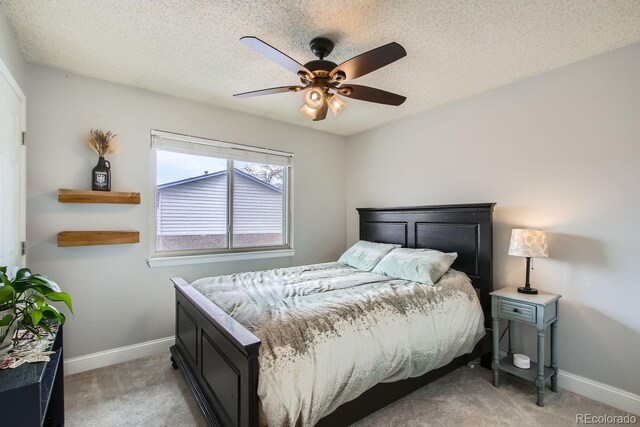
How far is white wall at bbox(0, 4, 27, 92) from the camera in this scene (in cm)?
184

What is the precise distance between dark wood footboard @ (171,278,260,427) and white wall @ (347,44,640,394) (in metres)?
2.51

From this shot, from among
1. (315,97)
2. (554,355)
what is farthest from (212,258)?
(554,355)

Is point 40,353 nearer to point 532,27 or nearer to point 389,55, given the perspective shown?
point 389,55

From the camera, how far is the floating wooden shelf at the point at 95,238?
8.14 ft

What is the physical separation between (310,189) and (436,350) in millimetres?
2596

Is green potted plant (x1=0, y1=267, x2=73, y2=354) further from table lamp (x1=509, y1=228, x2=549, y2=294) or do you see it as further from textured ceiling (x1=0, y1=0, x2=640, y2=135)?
table lamp (x1=509, y1=228, x2=549, y2=294)

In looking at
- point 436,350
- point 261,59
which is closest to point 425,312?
point 436,350

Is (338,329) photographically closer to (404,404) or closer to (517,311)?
(404,404)

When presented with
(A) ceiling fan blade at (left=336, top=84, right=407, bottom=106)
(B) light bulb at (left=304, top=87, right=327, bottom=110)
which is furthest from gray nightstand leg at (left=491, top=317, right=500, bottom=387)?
(B) light bulb at (left=304, top=87, right=327, bottom=110)

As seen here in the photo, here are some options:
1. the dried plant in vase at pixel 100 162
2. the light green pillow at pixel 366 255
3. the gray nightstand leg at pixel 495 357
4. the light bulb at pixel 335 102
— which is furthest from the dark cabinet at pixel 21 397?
the gray nightstand leg at pixel 495 357

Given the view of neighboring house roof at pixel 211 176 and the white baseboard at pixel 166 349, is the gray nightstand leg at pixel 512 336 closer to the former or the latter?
the white baseboard at pixel 166 349

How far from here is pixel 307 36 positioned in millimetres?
2061

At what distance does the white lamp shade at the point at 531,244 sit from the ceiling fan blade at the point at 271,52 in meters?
2.09

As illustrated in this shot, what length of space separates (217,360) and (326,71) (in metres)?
1.95
